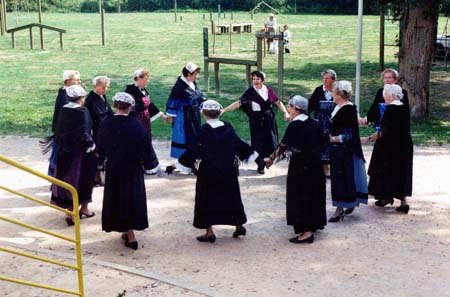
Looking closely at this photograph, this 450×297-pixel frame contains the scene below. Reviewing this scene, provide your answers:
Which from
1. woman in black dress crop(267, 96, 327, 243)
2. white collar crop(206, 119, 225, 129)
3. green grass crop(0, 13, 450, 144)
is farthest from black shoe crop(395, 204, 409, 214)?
green grass crop(0, 13, 450, 144)

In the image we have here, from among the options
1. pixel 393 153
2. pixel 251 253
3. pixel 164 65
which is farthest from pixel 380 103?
pixel 164 65

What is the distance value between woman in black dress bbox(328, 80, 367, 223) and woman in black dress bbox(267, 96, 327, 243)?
0.50m

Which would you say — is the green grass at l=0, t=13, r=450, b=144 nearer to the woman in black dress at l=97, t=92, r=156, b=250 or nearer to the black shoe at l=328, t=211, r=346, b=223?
the black shoe at l=328, t=211, r=346, b=223

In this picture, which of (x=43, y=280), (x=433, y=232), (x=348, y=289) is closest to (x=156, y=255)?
(x=43, y=280)

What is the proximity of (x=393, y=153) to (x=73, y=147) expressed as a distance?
3756 millimetres

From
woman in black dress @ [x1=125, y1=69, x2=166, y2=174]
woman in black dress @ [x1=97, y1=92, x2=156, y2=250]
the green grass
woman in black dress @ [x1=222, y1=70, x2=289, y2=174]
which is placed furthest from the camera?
the green grass

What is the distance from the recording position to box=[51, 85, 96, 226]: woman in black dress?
26.1 ft

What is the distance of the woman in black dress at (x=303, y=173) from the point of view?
7.43 m

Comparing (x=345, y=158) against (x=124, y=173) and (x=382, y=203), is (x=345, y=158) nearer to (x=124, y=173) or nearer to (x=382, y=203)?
(x=382, y=203)

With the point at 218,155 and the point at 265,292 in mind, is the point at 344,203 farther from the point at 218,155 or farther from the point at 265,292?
the point at 265,292

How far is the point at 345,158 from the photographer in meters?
8.05

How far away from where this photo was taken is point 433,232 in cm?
786

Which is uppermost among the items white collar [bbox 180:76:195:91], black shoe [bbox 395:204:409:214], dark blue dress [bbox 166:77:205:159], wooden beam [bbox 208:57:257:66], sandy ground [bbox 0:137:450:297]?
white collar [bbox 180:76:195:91]

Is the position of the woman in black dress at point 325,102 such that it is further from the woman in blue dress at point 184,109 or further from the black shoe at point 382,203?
the woman in blue dress at point 184,109
